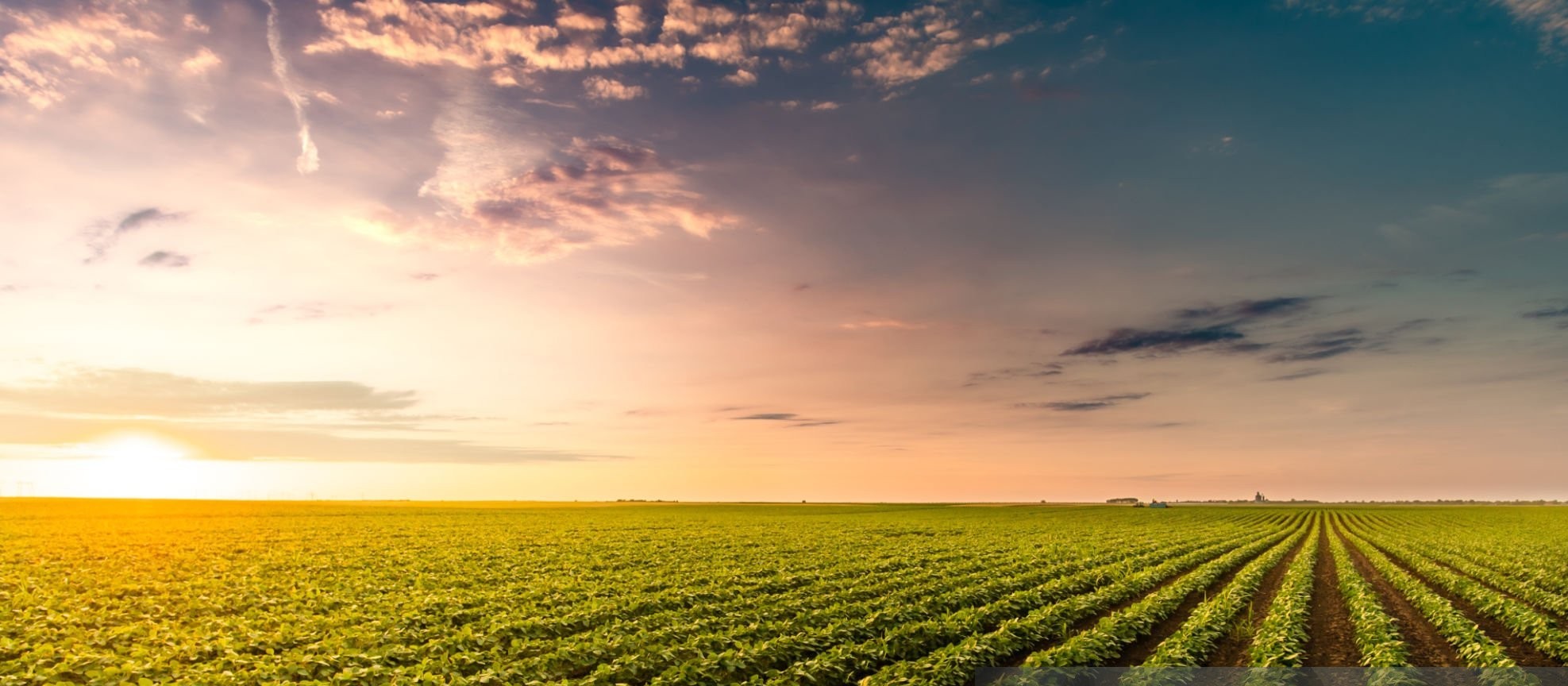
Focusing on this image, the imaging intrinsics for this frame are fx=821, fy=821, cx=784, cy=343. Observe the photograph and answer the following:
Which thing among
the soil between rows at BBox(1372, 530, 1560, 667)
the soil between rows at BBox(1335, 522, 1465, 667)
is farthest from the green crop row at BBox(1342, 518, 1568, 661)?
the soil between rows at BBox(1335, 522, 1465, 667)

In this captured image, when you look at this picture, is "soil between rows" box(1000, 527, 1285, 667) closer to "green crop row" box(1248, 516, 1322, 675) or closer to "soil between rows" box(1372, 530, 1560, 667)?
"green crop row" box(1248, 516, 1322, 675)

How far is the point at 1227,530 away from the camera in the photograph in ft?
227

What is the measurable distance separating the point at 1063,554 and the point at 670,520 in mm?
49996

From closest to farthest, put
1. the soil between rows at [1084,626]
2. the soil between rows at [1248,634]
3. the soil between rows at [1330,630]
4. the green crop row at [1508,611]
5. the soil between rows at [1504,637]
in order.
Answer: the soil between rows at [1084,626], the soil between rows at [1248,634], the soil between rows at [1330,630], the soil between rows at [1504,637], the green crop row at [1508,611]

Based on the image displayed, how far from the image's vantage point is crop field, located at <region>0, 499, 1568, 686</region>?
15.0 metres

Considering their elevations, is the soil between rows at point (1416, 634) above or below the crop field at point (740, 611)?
below

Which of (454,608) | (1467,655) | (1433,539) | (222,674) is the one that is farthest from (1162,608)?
(1433,539)

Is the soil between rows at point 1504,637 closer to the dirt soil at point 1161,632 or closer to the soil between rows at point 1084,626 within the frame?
the dirt soil at point 1161,632

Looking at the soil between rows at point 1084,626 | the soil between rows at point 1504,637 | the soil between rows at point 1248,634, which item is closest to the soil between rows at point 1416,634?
the soil between rows at point 1504,637

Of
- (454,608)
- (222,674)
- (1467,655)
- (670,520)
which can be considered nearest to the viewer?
(222,674)

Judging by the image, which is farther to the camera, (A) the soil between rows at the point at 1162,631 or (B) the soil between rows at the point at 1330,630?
(B) the soil between rows at the point at 1330,630

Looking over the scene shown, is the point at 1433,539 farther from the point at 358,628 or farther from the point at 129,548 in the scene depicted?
the point at 129,548

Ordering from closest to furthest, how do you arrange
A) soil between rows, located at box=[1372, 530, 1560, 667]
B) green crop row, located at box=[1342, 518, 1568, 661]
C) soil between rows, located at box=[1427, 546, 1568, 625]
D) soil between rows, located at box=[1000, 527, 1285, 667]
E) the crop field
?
the crop field
soil between rows, located at box=[1000, 527, 1285, 667]
soil between rows, located at box=[1372, 530, 1560, 667]
green crop row, located at box=[1342, 518, 1568, 661]
soil between rows, located at box=[1427, 546, 1568, 625]

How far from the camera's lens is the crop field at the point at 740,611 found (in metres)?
15.0
